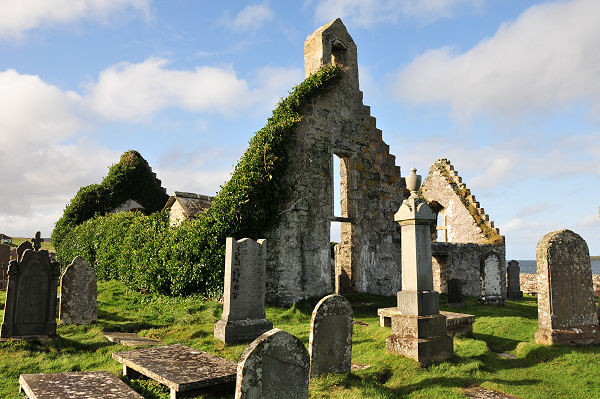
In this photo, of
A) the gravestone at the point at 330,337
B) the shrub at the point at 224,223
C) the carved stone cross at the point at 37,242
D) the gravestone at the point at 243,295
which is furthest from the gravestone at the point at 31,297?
the gravestone at the point at 330,337

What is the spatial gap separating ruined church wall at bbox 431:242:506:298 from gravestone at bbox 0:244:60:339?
594 inches

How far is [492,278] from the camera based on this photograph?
14.7 m

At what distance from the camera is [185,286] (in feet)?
40.6

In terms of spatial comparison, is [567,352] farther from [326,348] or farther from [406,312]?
[326,348]

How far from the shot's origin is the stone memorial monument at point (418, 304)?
698 cm

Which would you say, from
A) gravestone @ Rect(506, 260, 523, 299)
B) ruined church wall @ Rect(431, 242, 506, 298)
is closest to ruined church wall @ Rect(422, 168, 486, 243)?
ruined church wall @ Rect(431, 242, 506, 298)

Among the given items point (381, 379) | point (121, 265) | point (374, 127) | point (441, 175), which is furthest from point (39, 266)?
point (441, 175)

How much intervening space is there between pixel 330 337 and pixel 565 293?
491 centimetres

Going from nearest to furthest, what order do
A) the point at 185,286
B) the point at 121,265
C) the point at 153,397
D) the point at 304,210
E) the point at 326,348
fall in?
the point at 153,397
the point at 326,348
the point at 185,286
the point at 304,210
the point at 121,265

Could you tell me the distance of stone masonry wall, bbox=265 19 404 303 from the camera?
1293cm

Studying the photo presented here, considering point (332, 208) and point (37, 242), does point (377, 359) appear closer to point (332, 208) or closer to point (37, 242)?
point (332, 208)

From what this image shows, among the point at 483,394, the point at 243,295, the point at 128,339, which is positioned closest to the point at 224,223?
the point at 243,295

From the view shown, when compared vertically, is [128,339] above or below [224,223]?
below

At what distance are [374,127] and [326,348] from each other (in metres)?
11.3
